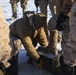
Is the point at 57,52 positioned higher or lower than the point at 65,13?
lower

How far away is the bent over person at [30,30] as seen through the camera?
296 centimetres

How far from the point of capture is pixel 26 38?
315cm

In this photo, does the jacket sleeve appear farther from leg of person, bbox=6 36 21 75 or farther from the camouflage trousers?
the camouflage trousers

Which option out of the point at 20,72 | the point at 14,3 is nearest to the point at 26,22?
the point at 20,72

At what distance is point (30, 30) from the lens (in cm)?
316

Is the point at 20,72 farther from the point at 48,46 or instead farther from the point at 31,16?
the point at 31,16

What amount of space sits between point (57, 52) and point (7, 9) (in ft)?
11.8

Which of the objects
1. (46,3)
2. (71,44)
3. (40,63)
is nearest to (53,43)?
(40,63)

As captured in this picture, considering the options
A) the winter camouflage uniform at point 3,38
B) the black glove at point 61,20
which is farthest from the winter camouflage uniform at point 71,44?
the winter camouflage uniform at point 3,38

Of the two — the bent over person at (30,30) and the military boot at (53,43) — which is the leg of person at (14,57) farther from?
the military boot at (53,43)

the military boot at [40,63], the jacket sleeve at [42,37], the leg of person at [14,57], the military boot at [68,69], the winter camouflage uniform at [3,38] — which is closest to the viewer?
the winter camouflage uniform at [3,38]

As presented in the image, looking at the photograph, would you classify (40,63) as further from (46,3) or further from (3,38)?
(46,3)

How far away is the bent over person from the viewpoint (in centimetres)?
296

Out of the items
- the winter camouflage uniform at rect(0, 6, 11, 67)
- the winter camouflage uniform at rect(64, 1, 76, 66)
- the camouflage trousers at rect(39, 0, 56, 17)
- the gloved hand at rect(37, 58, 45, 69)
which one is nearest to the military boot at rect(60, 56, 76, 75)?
the winter camouflage uniform at rect(64, 1, 76, 66)
